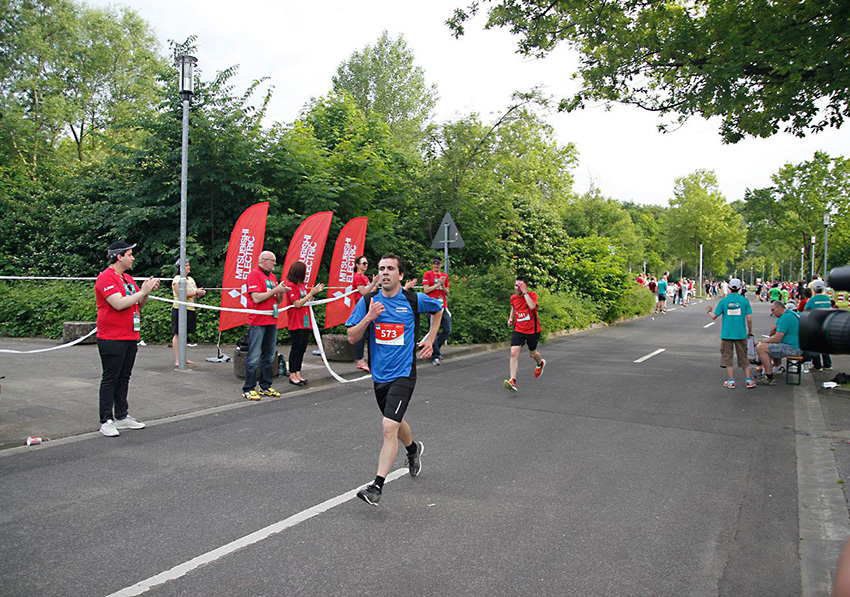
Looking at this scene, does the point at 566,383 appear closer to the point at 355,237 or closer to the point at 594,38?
the point at 355,237

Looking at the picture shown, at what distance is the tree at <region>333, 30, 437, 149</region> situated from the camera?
4794 centimetres

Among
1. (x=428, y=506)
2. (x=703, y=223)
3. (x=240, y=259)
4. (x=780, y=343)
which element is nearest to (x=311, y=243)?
(x=240, y=259)

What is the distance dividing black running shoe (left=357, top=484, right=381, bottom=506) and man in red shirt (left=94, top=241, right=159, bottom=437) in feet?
11.3

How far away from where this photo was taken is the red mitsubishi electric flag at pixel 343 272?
1260cm

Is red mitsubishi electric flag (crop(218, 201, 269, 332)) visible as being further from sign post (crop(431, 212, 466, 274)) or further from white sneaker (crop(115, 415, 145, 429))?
sign post (crop(431, 212, 466, 274))

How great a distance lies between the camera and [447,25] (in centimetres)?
1310

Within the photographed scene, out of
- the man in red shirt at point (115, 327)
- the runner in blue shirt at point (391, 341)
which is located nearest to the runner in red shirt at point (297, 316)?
the man in red shirt at point (115, 327)

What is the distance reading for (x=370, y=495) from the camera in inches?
176

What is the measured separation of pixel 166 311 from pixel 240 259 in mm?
4421

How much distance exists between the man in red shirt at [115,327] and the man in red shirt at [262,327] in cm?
194

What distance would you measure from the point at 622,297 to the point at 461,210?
33.3 ft

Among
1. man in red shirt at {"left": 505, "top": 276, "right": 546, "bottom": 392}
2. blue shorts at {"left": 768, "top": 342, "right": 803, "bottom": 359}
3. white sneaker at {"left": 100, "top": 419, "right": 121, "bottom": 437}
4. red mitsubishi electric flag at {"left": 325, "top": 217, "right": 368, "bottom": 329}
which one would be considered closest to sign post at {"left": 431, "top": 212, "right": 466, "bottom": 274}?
red mitsubishi electric flag at {"left": 325, "top": 217, "right": 368, "bottom": 329}

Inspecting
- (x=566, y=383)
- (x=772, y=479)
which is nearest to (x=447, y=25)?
(x=566, y=383)

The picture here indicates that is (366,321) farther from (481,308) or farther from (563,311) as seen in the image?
(563,311)
